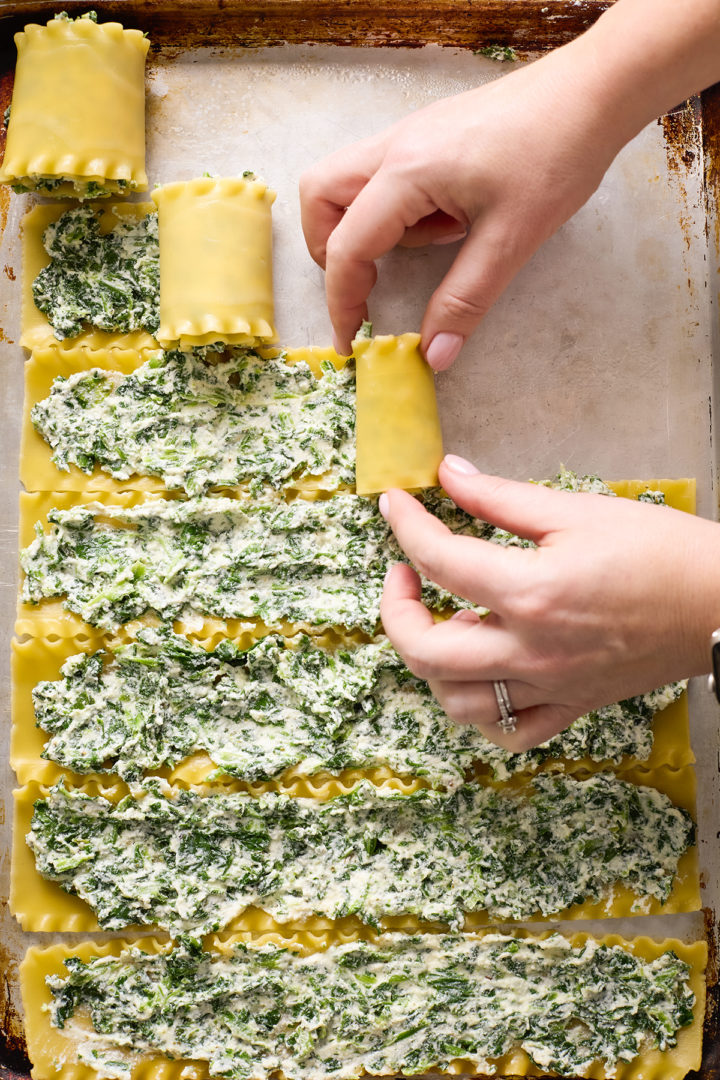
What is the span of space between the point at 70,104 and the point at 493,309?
1.55 metres

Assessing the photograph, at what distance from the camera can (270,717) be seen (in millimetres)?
2779

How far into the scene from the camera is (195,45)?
117 inches

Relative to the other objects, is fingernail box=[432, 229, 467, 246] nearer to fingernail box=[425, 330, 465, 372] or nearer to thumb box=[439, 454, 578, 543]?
fingernail box=[425, 330, 465, 372]

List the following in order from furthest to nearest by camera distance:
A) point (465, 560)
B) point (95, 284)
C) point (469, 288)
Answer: point (95, 284) → point (469, 288) → point (465, 560)

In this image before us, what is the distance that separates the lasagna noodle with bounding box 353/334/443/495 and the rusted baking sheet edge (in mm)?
1144

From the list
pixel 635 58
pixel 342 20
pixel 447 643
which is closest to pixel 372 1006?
pixel 447 643

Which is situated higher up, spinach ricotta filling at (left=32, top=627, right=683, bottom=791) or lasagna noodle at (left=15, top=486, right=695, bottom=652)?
lasagna noodle at (left=15, top=486, right=695, bottom=652)

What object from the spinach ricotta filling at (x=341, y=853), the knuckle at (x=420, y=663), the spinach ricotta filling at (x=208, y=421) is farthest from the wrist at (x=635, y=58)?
the spinach ricotta filling at (x=341, y=853)

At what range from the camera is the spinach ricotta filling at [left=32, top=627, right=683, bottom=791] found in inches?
109

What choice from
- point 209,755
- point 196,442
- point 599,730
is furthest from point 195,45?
point 599,730

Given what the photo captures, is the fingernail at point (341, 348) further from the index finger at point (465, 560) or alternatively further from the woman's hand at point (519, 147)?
the index finger at point (465, 560)

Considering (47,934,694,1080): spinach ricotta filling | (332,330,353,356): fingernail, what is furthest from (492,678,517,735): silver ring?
(332,330,353,356): fingernail

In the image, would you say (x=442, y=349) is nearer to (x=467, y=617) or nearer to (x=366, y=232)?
(x=366, y=232)

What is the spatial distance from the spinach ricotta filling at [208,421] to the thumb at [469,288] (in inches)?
14.1
